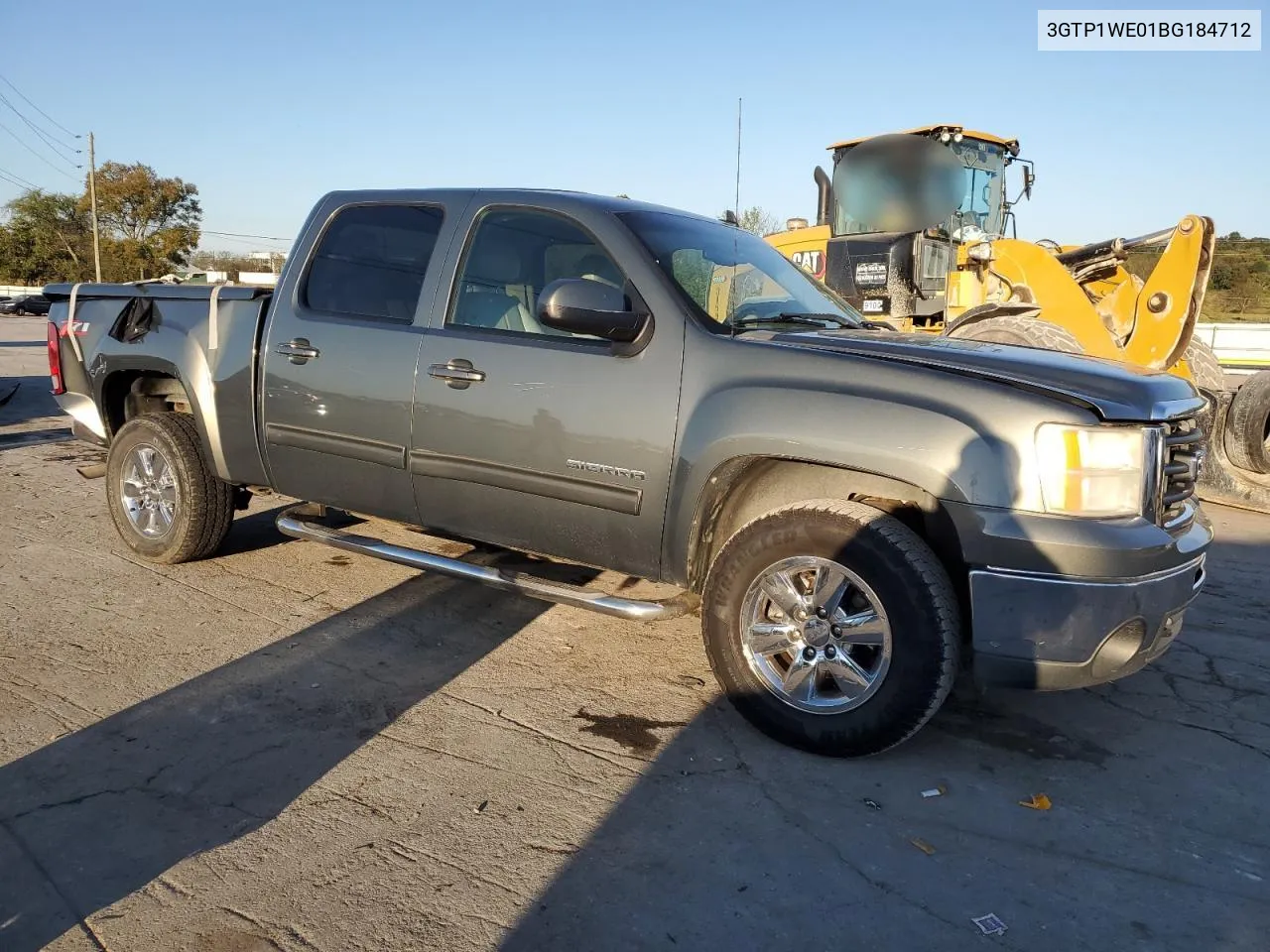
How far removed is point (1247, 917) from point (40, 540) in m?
6.06

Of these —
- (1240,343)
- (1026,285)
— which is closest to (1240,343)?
(1240,343)

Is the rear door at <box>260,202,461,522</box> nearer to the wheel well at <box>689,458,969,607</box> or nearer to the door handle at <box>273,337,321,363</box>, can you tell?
the door handle at <box>273,337,321,363</box>

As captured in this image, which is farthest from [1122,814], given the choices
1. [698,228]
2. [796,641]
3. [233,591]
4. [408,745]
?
[233,591]

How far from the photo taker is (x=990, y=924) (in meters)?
2.41

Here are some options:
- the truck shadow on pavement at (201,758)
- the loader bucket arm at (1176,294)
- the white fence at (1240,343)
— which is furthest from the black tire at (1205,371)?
the white fence at (1240,343)

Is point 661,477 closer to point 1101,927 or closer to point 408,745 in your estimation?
point 408,745

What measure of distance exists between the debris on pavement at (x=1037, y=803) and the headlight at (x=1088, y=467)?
0.93 metres

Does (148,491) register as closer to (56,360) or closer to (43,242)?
(56,360)

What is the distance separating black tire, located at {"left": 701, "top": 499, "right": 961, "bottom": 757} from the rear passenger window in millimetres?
1889

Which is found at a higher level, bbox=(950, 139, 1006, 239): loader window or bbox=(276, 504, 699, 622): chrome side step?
bbox=(950, 139, 1006, 239): loader window

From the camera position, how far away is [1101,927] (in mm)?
2412

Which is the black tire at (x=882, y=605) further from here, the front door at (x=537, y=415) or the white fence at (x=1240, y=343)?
the white fence at (x=1240, y=343)

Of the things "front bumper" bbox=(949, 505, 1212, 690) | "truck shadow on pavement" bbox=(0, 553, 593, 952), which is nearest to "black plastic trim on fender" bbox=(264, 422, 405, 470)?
"truck shadow on pavement" bbox=(0, 553, 593, 952)

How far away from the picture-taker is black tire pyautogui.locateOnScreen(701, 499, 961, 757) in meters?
3.02
